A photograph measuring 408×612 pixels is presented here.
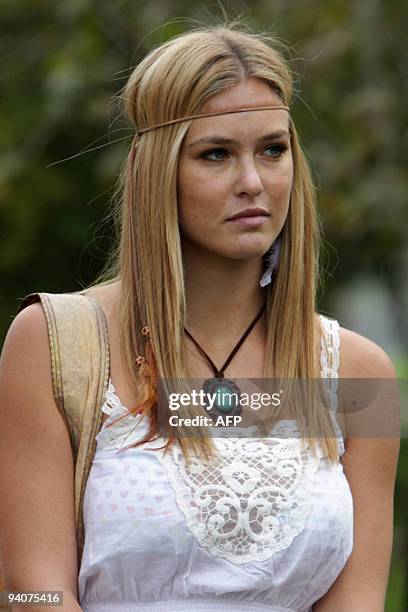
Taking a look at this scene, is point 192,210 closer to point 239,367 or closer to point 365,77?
point 239,367

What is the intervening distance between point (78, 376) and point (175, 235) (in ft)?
1.33

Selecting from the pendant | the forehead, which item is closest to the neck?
the pendant

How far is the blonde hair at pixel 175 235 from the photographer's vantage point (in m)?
3.30

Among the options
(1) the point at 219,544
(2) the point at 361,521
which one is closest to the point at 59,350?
(1) the point at 219,544

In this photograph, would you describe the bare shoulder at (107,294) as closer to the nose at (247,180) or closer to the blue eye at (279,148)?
the nose at (247,180)

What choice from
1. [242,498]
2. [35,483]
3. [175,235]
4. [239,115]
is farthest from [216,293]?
[35,483]

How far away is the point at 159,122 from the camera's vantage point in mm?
3344

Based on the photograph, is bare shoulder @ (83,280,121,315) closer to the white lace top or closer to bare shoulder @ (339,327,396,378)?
the white lace top

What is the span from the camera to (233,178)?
329 cm

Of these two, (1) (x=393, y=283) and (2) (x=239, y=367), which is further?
(1) (x=393, y=283)

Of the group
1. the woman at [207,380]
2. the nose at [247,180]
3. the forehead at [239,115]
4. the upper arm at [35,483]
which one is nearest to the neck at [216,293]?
the woman at [207,380]

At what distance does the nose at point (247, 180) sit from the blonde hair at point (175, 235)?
0.15 m

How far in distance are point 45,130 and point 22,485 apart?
5612mm

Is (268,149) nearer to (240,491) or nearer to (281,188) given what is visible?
(281,188)
